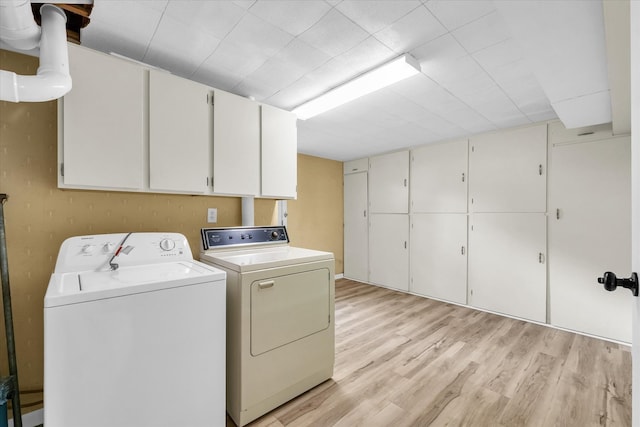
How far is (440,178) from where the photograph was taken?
12.8ft

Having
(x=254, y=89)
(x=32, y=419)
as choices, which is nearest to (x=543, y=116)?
(x=254, y=89)

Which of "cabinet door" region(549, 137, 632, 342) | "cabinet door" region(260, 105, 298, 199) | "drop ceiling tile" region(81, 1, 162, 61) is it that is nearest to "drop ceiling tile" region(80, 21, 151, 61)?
"drop ceiling tile" region(81, 1, 162, 61)

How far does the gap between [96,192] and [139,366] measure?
117 cm

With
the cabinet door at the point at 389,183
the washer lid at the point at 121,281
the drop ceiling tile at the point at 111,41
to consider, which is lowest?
the washer lid at the point at 121,281

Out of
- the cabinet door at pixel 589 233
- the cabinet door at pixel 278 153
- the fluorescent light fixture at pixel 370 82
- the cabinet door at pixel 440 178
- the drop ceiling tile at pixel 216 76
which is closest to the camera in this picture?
the fluorescent light fixture at pixel 370 82

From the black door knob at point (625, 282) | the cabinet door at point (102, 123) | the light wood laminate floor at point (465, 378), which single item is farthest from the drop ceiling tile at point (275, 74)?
the light wood laminate floor at point (465, 378)

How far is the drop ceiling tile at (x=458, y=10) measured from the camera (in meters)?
1.36

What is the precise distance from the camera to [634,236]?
2.64 feet

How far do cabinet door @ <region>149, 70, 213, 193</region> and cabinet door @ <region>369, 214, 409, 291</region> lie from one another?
3.27 meters

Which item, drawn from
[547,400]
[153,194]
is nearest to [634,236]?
[547,400]

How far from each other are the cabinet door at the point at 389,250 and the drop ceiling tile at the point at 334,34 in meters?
3.10

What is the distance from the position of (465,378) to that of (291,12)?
275 cm

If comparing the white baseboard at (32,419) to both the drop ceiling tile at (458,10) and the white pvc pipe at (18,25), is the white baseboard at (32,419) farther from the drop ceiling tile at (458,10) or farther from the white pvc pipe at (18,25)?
the drop ceiling tile at (458,10)

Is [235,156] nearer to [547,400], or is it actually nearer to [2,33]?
[2,33]
